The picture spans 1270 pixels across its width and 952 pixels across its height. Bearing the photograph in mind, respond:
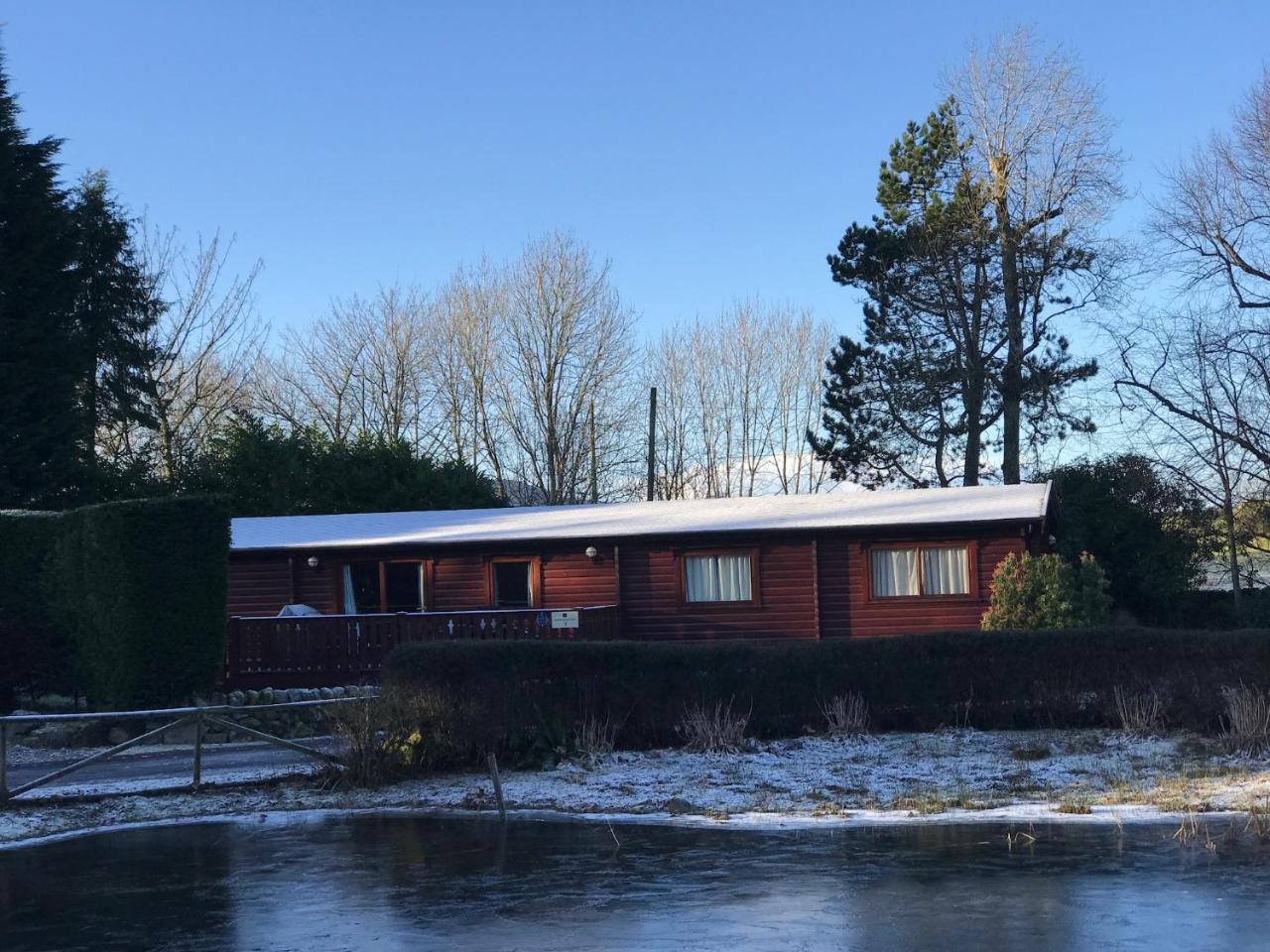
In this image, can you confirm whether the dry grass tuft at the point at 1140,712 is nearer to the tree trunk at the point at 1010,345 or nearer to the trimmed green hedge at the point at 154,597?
the trimmed green hedge at the point at 154,597

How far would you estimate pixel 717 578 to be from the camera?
26.0 meters

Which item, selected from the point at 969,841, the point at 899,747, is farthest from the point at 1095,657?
the point at 969,841

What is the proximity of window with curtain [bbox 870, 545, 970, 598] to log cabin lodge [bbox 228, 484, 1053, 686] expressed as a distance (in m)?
0.03

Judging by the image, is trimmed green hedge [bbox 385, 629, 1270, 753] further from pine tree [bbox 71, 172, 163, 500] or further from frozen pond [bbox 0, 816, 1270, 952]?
pine tree [bbox 71, 172, 163, 500]

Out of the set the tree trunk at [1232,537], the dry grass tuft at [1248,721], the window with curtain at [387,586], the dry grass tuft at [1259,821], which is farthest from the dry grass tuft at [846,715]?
the tree trunk at [1232,537]

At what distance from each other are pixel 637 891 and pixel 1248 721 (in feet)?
26.7

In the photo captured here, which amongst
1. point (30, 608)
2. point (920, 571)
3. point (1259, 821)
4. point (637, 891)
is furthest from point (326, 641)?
point (1259, 821)

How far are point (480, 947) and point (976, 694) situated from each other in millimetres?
9583

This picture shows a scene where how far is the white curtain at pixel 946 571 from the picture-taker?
983 inches

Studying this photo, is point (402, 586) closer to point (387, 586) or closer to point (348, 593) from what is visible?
point (387, 586)

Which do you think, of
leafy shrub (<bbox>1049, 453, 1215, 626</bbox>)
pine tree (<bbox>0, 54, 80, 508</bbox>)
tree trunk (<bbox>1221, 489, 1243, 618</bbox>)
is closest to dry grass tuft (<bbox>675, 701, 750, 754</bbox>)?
leafy shrub (<bbox>1049, 453, 1215, 626</bbox>)

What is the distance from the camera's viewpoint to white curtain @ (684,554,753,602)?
85.0 feet

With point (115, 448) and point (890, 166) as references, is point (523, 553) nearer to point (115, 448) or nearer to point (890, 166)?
point (115, 448)

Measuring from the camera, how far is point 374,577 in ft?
91.5
